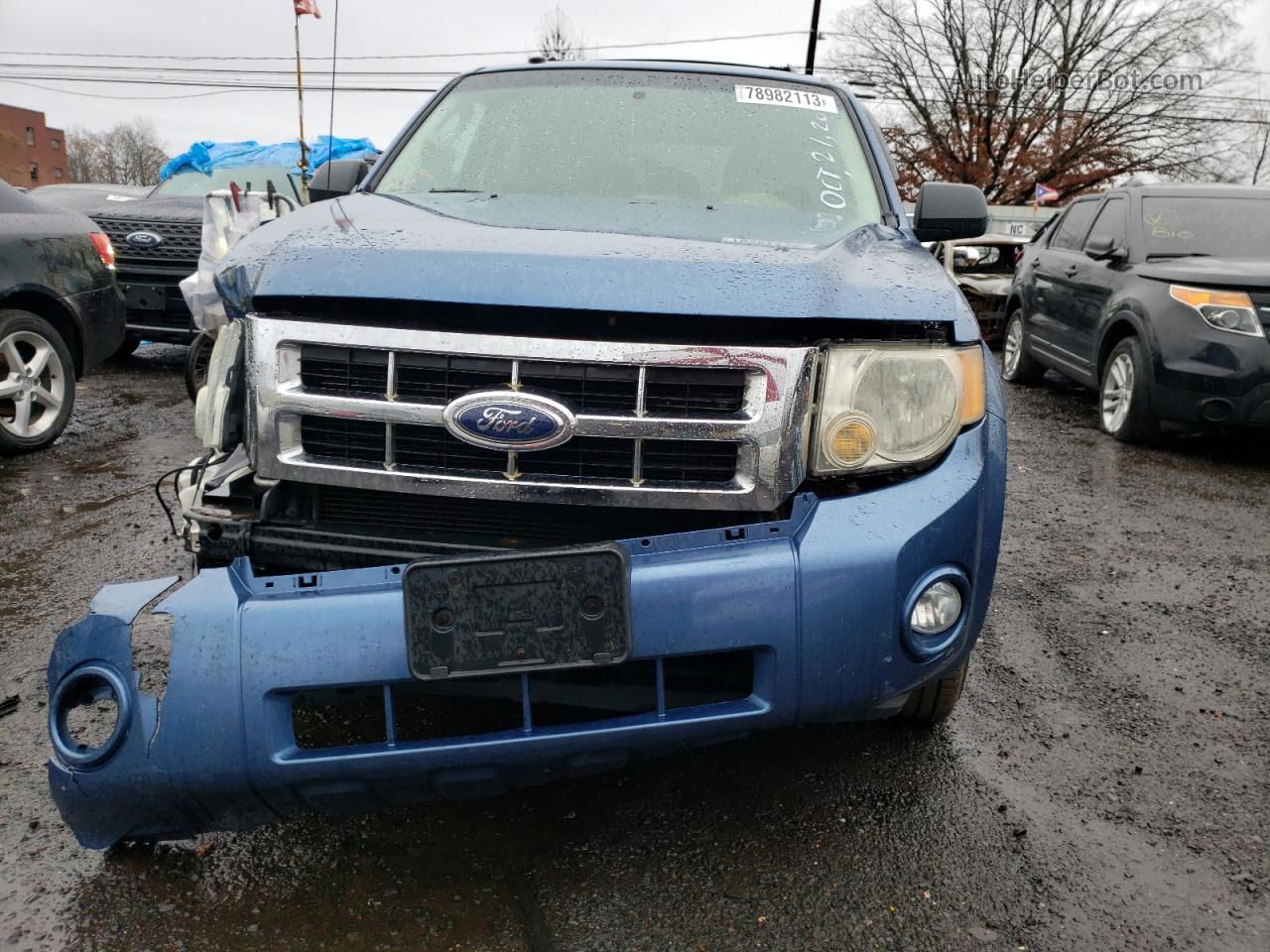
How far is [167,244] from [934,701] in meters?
7.35

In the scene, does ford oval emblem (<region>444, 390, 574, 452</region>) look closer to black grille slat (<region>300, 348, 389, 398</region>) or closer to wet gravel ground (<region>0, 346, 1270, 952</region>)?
black grille slat (<region>300, 348, 389, 398</region>)

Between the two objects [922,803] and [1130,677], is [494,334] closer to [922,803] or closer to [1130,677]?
[922,803]

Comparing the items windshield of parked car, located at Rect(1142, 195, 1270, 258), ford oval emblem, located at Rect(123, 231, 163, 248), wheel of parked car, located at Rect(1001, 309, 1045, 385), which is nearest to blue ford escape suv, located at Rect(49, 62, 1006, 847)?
windshield of parked car, located at Rect(1142, 195, 1270, 258)

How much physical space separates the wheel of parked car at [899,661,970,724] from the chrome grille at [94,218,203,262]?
7.04 meters

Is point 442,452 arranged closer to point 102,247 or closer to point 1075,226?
point 102,247

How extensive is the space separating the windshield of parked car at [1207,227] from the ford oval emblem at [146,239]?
7266 millimetres

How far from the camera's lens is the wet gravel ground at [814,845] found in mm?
1957

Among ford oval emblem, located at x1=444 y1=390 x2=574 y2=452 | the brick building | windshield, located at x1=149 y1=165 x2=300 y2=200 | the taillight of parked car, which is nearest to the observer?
ford oval emblem, located at x1=444 y1=390 x2=574 y2=452

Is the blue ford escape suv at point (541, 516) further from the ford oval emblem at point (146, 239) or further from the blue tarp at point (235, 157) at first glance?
the blue tarp at point (235, 157)

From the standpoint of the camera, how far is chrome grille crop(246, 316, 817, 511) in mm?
1906

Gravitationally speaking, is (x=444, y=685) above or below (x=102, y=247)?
below

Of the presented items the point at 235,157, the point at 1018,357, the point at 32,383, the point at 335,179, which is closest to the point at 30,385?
the point at 32,383

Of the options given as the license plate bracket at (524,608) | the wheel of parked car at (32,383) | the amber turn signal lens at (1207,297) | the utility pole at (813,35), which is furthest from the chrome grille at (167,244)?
the utility pole at (813,35)

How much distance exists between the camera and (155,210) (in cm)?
820
